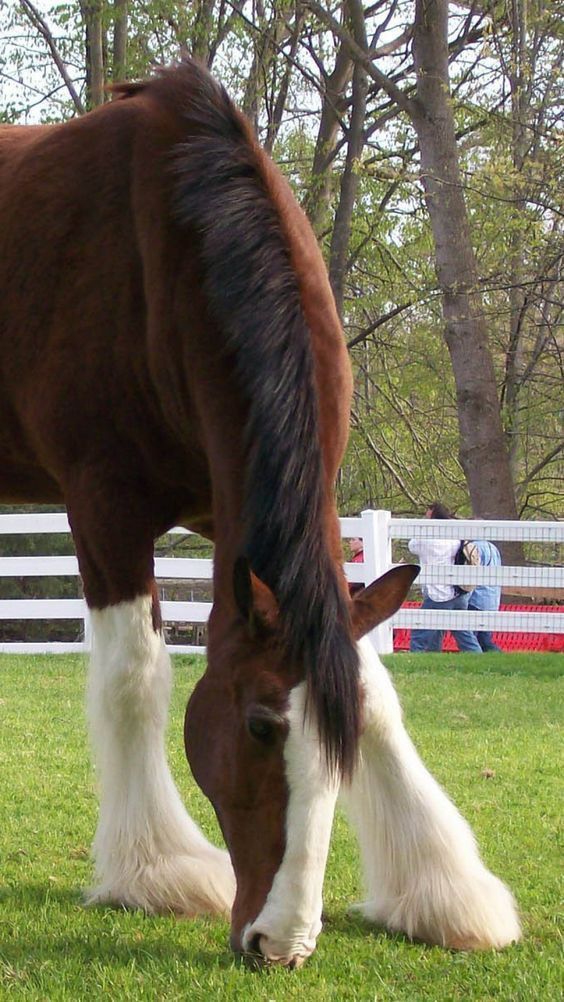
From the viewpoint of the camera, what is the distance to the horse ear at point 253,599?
8.91ft

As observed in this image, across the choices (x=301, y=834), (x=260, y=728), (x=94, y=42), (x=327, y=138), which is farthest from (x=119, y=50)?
(x=301, y=834)

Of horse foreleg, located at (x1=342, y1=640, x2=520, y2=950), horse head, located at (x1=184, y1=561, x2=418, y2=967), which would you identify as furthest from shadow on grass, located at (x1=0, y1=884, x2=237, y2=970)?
horse foreleg, located at (x1=342, y1=640, x2=520, y2=950)

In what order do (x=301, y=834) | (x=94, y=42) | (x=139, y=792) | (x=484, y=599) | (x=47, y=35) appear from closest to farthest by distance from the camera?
(x=301, y=834), (x=139, y=792), (x=484, y=599), (x=94, y=42), (x=47, y=35)

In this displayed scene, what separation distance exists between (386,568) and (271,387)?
7950 mm

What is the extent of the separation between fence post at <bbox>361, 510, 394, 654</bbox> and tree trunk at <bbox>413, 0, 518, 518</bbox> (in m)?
3.56

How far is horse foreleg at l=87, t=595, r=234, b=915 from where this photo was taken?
11.5 feet

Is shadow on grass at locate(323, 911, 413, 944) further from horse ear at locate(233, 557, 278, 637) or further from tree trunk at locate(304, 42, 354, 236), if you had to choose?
tree trunk at locate(304, 42, 354, 236)

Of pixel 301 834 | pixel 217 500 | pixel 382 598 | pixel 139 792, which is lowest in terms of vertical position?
pixel 139 792

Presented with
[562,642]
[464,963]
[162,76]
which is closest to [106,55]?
[562,642]

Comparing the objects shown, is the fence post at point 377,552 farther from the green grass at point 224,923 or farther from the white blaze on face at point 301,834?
the white blaze on face at point 301,834

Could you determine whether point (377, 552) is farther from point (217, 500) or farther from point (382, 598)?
point (382, 598)

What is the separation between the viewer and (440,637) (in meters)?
11.7

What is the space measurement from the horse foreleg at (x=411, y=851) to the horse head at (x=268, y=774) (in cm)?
54

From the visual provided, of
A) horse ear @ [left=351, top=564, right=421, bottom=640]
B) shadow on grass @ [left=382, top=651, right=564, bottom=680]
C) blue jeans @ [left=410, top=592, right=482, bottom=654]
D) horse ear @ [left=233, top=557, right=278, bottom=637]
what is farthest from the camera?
blue jeans @ [left=410, top=592, right=482, bottom=654]
